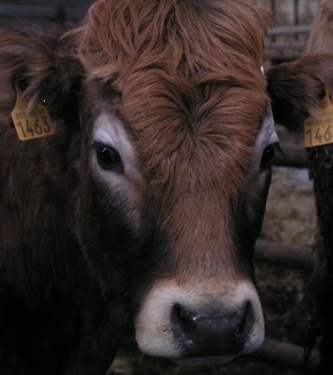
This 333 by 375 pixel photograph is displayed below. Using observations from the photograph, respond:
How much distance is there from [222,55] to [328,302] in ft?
6.29

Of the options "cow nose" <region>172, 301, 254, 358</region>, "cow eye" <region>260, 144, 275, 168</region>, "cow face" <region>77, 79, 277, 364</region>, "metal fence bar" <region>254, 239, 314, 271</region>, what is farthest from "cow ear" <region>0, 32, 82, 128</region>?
"metal fence bar" <region>254, 239, 314, 271</region>

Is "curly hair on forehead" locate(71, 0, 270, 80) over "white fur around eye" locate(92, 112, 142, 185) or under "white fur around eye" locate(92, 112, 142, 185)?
over

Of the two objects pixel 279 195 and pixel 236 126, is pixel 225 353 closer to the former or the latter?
pixel 236 126

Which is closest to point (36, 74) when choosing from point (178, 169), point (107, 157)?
point (107, 157)

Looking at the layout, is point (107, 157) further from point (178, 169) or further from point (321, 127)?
point (321, 127)

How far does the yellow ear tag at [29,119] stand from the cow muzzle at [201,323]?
0.83 meters

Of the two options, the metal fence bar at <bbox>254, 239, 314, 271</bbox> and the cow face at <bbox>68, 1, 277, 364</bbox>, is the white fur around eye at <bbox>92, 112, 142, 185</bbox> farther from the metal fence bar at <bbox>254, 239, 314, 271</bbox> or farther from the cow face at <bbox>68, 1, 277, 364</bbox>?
the metal fence bar at <bbox>254, 239, 314, 271</bbox>

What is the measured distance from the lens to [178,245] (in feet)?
9.16

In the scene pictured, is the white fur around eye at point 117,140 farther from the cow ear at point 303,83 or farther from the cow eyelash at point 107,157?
the cow ear at point 303,83

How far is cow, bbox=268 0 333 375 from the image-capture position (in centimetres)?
330

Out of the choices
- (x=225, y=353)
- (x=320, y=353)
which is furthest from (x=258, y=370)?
(x=225, y=353)

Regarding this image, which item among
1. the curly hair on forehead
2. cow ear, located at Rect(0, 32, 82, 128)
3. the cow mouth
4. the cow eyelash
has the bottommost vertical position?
the cow mouth

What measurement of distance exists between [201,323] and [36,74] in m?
1.16

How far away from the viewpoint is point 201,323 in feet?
8.61
